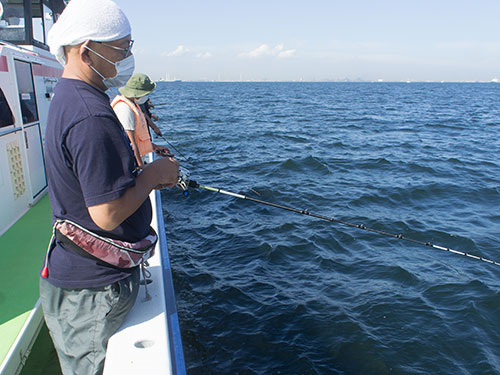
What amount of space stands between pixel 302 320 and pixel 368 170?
7.77 metres

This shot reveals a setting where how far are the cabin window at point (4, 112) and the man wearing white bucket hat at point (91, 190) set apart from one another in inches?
130

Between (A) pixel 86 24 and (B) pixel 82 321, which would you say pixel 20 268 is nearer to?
(B) pixel 82 321

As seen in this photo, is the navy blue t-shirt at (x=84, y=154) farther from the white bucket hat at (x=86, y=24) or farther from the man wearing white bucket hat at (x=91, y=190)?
the white bucket hat at (x=86, y=24)

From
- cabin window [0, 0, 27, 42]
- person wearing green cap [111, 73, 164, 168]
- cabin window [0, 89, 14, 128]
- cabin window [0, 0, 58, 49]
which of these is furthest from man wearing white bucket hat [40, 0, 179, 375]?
cabin window [0, 0, 27, 42]

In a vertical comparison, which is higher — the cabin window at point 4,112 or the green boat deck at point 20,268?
the cabin window at point 4,112

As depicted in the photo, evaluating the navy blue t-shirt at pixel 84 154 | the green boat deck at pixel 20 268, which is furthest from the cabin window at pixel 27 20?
the navy blue t-shirt at pixel 84 154

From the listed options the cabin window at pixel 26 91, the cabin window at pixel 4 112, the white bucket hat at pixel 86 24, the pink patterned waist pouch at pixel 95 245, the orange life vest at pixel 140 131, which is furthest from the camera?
the cabin window at pixel 26 91

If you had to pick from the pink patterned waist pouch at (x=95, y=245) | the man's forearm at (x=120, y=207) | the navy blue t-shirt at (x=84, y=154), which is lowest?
the pink patterned waist pouch at (x=95, y=245)

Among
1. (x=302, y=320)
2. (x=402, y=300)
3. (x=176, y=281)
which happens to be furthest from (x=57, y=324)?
(x=402, y=300)

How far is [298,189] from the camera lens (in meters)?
9.65

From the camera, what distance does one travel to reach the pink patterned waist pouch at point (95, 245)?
1.65m

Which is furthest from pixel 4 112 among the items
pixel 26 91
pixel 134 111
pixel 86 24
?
pixel 86 24

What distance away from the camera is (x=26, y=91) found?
5109 mm

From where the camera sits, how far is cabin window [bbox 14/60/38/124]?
485cm
